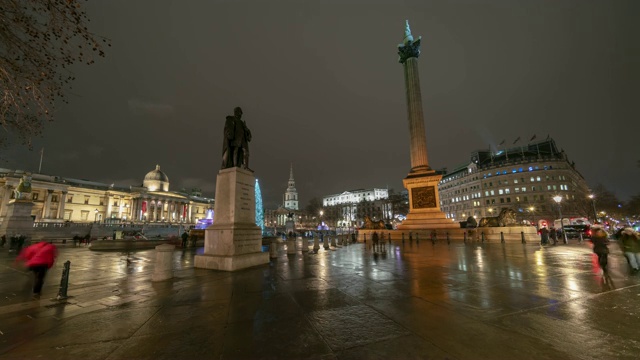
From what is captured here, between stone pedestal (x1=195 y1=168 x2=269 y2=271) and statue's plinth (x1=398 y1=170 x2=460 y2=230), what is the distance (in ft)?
71.8

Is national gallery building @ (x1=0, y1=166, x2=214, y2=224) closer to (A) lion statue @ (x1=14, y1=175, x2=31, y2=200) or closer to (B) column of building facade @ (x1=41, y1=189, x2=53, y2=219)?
(B) column of building facade @ (x1=41, y1=189, x2=53, y2=219)

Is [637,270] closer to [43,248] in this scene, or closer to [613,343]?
[613,343]

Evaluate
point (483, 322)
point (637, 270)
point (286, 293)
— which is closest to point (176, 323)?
point (286, 293)

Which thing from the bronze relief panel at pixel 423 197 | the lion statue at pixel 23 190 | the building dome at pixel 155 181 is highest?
the building dome at pixel 155 181

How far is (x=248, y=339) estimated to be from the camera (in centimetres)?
382

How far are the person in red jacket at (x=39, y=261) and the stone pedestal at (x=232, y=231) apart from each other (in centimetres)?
463

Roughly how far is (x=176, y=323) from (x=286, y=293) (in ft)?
8.83

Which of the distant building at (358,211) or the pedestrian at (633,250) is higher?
the distant building at (358,211)

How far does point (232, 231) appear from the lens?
10695 millimetres

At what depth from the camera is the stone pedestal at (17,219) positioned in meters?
29.9

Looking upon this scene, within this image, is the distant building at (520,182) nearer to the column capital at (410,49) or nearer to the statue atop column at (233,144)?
the column capital at (410,49)

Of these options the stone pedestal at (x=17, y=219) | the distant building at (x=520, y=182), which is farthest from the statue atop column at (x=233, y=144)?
the distant building at (x=520, y=182)

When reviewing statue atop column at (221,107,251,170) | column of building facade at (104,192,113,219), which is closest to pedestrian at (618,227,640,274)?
statue atop column at (221,107,251,170)

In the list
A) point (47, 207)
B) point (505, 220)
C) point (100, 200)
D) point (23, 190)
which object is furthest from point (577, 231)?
point (100, 200)
